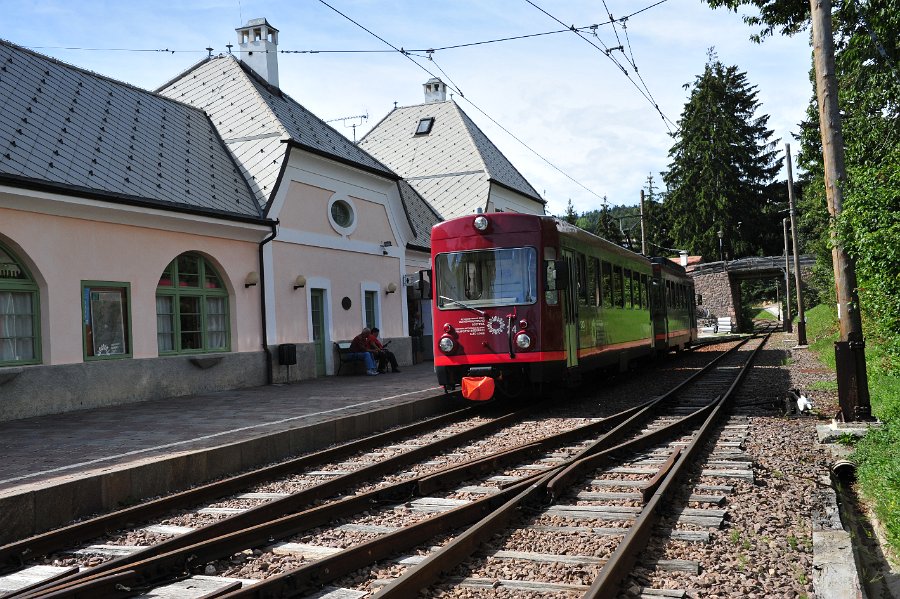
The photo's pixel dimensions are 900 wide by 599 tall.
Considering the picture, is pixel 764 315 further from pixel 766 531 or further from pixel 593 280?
pixel 766 531

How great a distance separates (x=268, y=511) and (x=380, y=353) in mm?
15468

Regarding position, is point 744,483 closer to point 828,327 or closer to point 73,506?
point 73,506

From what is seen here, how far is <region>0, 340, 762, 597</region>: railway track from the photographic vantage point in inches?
204

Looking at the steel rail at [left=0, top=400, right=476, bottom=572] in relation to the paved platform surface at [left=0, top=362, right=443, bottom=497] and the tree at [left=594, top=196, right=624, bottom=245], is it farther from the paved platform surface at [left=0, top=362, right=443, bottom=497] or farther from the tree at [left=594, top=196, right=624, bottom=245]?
the tree at [left=594, top=196, right=624, bottom=245]

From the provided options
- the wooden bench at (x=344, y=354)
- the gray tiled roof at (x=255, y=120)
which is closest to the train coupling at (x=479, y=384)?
the gray tiled roof at (x=255, y=120)

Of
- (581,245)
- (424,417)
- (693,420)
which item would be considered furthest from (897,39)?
(424,417)

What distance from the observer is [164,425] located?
12.1 m

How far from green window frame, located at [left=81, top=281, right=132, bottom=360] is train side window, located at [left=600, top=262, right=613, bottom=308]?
8822 mm

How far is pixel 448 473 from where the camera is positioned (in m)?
8.05

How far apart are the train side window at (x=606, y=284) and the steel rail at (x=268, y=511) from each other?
21.6ft

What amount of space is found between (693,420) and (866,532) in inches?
205

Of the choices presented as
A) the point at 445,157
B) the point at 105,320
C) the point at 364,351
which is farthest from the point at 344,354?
the point at 445,157

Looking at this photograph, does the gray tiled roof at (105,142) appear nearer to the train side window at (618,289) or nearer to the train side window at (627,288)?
the train side window at (618,289)

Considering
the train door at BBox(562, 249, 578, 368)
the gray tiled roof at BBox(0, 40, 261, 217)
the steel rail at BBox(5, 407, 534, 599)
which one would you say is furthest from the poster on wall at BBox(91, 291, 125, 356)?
the train door at BBox(562, 249, 578, 368)
